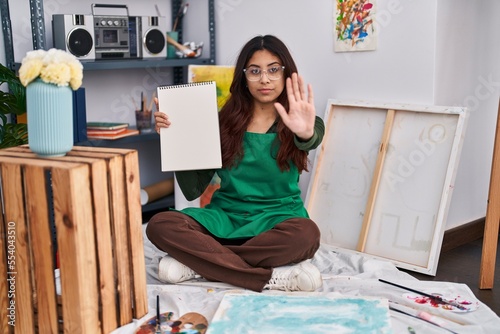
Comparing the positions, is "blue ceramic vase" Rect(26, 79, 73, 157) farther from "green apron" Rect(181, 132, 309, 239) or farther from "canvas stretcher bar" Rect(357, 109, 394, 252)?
"canvas stretcher bar" Rect(357, 109, 394, 252)

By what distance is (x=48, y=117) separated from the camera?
5.76 ft

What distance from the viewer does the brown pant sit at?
7.15 ft

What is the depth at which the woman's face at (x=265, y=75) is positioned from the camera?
2.26 metres

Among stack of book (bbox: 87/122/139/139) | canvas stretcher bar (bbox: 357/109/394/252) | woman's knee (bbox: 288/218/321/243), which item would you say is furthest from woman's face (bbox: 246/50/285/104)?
stack of book (bbox: 87/122/139/139)

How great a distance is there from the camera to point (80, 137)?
2805 mm

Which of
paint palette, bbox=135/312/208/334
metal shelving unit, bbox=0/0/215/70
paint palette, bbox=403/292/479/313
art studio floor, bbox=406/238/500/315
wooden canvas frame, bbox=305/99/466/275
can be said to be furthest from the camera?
metal shelving unit, bbox=0/0/215/70

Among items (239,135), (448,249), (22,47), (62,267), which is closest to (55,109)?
(62,267)

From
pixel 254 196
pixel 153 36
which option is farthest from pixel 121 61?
pixel 254 196

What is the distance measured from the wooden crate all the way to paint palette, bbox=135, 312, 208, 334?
7cm

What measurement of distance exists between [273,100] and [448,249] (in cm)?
98

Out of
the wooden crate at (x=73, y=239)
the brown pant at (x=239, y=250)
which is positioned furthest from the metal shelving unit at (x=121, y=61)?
the wooden crate at (x=73, y=239)

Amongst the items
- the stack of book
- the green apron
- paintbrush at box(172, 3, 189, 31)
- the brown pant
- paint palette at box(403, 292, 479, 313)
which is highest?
paintbrush at box(172, 3, 189, 31)

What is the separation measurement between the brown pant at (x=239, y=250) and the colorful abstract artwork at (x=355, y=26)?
0.87m

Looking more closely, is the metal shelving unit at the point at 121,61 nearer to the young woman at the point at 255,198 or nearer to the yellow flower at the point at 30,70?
the young woman at the point at 255,198
